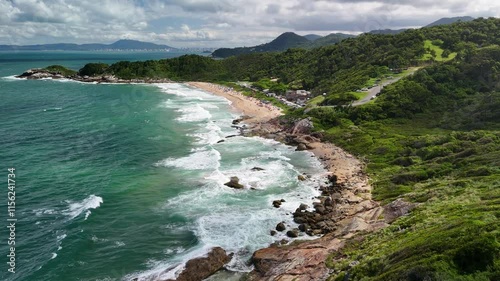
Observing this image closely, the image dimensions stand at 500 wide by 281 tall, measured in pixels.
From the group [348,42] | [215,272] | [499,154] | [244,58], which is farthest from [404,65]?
[244,58]

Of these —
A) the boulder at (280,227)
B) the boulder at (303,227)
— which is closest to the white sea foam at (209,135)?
the boulder at (280,227)

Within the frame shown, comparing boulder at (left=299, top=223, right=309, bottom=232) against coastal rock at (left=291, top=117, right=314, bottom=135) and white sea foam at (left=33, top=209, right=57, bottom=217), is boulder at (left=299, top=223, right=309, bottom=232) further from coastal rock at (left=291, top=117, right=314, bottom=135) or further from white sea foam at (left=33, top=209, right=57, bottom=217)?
coastal rock at (left=291, top=117, right=314, bottom=135)


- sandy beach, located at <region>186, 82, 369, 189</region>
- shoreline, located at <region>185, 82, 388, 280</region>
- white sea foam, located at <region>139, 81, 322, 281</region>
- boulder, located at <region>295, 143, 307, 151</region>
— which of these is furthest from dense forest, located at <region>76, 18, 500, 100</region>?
white sea foam, located at <region>139, 81, 322, 281</region>

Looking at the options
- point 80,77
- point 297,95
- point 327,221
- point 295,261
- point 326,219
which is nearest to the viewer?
point 295,261

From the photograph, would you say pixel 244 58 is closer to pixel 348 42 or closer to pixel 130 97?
pixel 348 42

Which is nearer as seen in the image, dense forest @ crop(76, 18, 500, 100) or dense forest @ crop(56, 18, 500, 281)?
dense forest @ crop(56, 18, 500, 281)

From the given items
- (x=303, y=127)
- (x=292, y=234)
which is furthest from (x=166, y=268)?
(x=303, y=127)

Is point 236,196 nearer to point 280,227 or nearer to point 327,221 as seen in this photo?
point 280,227

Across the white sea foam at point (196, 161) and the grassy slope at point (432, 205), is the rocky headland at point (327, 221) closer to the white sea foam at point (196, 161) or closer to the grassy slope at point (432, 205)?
the grassy slope at point (432, 205)
